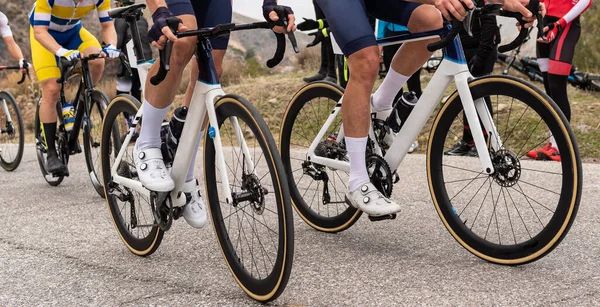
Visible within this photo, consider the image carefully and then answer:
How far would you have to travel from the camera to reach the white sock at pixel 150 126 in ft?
12.3

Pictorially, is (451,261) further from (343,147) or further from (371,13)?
(371,13)

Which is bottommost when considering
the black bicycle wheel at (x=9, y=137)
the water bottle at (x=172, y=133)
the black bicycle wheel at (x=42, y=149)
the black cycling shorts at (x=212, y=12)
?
the black bicycle wheel at (x=9, y=137)

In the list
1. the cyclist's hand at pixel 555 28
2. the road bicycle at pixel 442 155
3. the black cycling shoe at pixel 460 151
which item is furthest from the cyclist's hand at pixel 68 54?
the cyclist's hand at pixel 555 28

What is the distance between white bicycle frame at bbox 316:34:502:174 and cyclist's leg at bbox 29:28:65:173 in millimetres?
3466

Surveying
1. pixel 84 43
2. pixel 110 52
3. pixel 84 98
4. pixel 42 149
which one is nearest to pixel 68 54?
pixel 84 98

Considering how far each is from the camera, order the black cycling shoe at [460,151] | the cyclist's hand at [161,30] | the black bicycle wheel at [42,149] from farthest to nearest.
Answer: the black cycling shoe at [460,151] → the black bicycle wheel at [42,149] → the cyclist's hand at [161,30]

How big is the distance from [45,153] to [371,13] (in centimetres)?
431

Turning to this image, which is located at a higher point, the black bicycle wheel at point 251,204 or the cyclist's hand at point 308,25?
the cyclist's hand at point 308,25

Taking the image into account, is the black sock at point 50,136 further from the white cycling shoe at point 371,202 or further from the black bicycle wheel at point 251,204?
the white cycling shoe at point 371,202

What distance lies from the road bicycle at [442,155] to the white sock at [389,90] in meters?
0.08

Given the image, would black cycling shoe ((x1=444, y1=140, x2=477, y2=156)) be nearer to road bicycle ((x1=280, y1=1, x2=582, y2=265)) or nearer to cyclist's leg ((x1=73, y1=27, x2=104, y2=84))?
road bicycle ((x1=280, y1=1, x2=582, y2=265))

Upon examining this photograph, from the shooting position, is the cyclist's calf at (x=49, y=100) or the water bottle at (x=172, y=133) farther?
the cyclist's calf at (x=49, y=100)

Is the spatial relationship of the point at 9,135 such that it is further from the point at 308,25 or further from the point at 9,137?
the point at 308,25

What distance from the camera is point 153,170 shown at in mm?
3709
